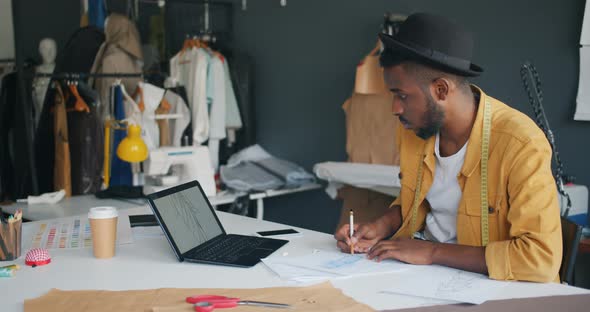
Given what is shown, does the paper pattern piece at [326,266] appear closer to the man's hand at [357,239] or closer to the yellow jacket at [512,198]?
the man's hand at [357,239]

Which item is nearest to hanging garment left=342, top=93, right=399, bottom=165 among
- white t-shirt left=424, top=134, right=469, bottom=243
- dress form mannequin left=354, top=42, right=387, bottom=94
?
dress form mannequin left=354, top=42, right=387, bottom=94

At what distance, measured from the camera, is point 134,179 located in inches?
171

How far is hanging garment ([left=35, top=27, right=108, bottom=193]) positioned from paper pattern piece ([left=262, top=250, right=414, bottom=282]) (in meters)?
2.90

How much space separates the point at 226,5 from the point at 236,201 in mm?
2230

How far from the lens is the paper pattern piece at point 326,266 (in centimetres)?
→ 163

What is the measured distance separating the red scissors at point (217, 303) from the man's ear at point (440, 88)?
794mm

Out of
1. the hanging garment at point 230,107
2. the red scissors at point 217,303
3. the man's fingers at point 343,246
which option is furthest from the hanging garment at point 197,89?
the red scissors at point 217,303

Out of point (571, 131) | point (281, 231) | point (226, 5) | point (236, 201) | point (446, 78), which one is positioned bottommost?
point (236, 201)

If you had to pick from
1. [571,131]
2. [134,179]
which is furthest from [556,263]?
[134,179]

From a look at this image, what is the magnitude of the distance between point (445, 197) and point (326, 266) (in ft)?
1.63

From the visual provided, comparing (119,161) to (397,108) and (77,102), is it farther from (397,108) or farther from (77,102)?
(397,108)

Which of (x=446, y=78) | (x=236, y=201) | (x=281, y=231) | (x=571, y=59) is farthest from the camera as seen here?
(x=236, y=201)

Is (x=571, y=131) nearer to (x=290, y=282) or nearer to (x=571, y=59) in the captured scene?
(x=571, y=59)

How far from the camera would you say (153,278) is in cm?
166
